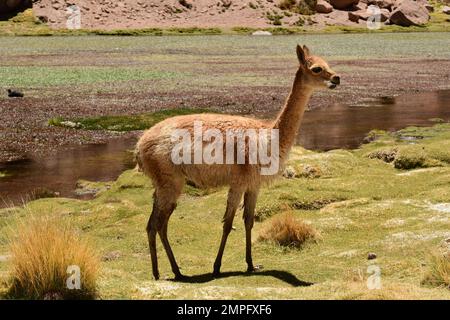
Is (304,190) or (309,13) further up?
(304,190)

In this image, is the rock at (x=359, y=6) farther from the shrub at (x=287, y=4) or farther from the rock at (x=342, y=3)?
the shrub at (x=287, y=4)

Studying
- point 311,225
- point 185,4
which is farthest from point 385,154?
point 185,4

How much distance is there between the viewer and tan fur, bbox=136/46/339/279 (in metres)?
10.5

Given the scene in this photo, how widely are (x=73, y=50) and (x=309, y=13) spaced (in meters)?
68.3

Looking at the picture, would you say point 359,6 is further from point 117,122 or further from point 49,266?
point 49,266

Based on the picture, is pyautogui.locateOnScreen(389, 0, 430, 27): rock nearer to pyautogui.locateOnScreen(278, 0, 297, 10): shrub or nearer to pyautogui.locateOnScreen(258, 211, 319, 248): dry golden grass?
pyautogui.locateOnScreen(278, 0, 297, 10): shrub

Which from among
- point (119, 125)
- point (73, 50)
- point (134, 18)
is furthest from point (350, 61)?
point (134, 18)

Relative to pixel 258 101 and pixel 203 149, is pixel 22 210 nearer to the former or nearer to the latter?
pixel 203 149

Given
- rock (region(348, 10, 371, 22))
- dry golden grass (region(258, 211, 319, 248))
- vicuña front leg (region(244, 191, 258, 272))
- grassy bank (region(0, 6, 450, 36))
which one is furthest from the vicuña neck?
rock (region(348, 10, 371, 22))

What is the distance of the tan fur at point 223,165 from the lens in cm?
1046

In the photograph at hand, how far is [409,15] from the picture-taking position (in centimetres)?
12544

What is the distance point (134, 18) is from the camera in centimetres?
12294

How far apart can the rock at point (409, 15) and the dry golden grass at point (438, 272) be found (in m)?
122

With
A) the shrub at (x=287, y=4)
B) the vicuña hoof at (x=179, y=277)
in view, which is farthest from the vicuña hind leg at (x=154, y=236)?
the shrub at (x=287, y=4)
